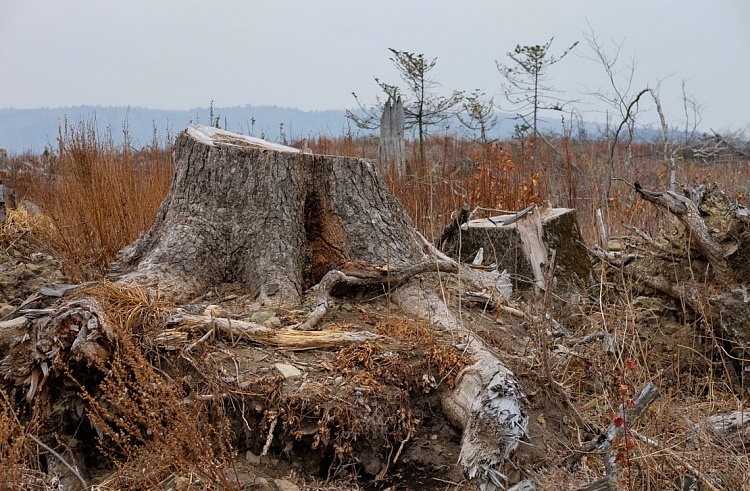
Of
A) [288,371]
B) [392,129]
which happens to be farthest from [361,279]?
[392,129]

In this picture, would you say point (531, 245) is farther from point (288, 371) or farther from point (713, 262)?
point (288, 371)

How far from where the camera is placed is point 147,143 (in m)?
5.83

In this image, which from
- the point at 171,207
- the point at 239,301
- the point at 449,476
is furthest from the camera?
the point at 171,207

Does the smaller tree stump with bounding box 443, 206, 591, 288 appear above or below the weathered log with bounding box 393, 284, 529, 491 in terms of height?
above

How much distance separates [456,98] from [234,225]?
812 cm

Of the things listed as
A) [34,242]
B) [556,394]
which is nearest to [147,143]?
[34,242]

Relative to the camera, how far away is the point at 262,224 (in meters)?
3.08

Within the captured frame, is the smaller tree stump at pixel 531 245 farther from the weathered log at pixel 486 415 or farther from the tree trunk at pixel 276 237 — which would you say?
the weathered log at pixel 486 415

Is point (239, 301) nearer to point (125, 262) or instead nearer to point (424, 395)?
point (125, 262)

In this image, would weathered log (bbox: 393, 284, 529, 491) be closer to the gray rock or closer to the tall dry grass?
the gray rock

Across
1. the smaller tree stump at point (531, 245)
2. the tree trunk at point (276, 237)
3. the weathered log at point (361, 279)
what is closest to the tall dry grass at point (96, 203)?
the tree trunk at point (276, 237)

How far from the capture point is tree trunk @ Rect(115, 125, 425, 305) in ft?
9.82

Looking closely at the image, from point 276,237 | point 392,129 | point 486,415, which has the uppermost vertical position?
point 392,129

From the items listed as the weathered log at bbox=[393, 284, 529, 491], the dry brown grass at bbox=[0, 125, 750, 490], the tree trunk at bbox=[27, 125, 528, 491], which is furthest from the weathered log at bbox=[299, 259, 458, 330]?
the weathered log at bbox=[393, 284, 529, 491]
